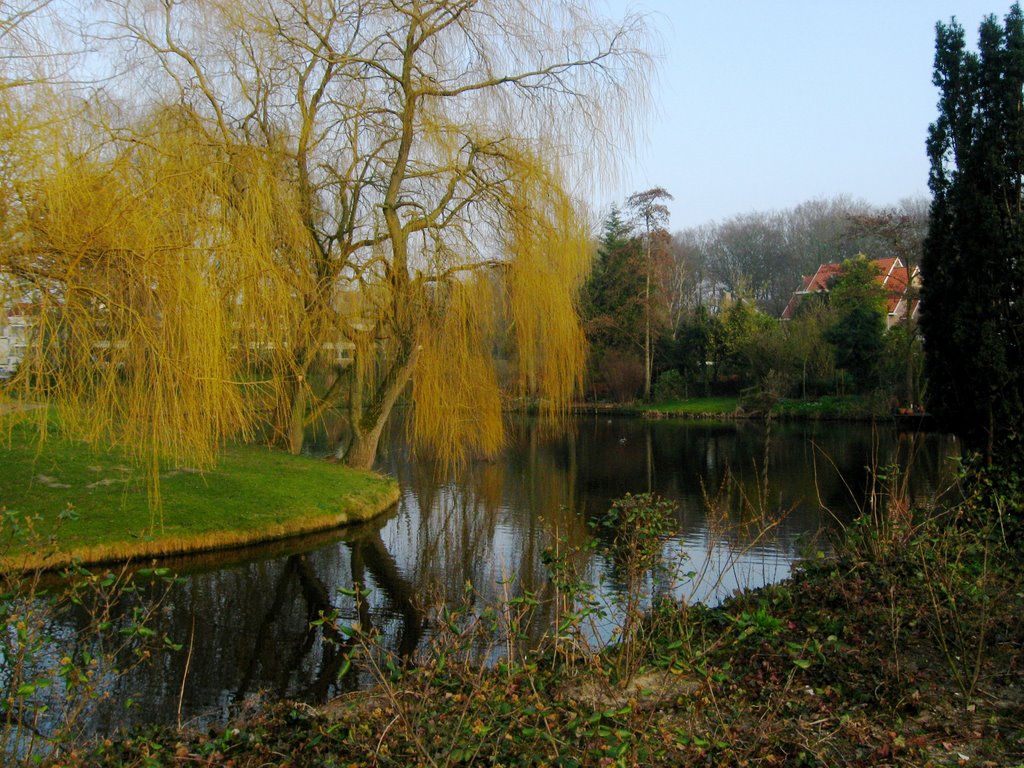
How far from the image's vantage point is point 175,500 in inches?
392

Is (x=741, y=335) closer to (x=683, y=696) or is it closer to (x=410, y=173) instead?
(x=410, y=173)

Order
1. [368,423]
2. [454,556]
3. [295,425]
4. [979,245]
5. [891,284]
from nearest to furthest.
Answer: [979,245] < [454,556] < [368,423] < [295,425] < [891,284]

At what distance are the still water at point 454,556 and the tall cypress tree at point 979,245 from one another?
74cm

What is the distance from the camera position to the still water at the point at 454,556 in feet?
18.3

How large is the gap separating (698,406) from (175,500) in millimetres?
26176

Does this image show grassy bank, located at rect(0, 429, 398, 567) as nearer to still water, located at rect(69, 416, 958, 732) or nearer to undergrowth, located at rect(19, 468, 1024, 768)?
still water, located at rect(69, 416, 958, 732)

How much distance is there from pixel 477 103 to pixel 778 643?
28.4 ft

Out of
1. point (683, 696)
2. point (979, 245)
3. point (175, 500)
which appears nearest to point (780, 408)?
point (979, 245)

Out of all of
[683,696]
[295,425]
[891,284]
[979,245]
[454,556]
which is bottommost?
[454,556]

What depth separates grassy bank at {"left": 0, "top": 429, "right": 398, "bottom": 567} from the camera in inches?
342

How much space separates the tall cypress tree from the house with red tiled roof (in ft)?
50.8

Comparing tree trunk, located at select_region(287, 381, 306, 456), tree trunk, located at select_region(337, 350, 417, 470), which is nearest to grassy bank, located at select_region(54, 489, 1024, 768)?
tree trunk, located at select_region(337, 350, 417, 470)

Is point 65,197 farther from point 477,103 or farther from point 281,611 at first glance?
point 477,103

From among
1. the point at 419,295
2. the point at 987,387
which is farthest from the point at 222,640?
the point at 987,387
